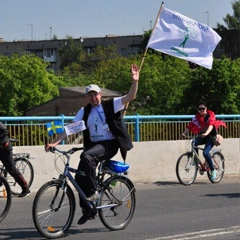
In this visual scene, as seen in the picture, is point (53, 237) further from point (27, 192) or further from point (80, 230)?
point (27, 192)

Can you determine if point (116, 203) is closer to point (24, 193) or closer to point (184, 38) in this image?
point (24, 193)

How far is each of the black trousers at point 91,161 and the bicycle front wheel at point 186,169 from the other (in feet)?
22.0

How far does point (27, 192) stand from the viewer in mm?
12484

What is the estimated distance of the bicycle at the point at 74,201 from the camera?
8.71m

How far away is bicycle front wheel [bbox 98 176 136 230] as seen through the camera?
9227 millimetres

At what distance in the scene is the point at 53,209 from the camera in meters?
8.85

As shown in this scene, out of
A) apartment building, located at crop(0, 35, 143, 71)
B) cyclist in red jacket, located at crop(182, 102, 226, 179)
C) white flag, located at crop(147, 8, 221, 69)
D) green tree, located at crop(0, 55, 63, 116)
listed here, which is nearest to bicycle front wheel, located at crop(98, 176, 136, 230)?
white flag, located at crop(147, 8, 221, 69)

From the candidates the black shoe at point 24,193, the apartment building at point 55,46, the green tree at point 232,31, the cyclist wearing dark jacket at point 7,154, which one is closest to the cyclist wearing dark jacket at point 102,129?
the cyclist wearing dark jacket at point 7,154

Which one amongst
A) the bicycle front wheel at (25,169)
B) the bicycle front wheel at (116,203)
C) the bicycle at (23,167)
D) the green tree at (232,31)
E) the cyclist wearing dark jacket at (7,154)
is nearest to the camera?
the bicycle front wheel at (116,203)

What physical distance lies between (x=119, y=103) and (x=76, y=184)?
43.8 inches

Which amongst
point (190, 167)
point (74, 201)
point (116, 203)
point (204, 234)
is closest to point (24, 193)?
point (116, 203)

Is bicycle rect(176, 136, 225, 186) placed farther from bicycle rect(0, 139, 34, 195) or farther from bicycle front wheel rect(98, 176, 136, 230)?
bicycle front wheel rect(98, 176, 136, 230)

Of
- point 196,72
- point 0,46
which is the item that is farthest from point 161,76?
point 0,46

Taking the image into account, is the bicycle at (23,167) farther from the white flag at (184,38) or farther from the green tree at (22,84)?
the green tree at (22,84)
